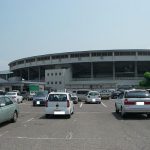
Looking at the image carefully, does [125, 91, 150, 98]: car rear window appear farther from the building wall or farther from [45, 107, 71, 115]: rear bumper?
the building wall

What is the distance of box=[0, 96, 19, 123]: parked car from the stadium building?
3736 inches

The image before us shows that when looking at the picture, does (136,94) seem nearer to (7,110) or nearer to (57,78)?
(7,110)

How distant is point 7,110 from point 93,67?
11029 centimetres

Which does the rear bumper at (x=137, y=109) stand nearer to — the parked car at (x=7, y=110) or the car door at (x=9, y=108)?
the parked car at (x=7, y=110)

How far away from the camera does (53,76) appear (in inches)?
4808

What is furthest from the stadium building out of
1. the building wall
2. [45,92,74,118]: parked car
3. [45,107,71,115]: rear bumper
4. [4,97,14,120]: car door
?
[4,97,14,120]: car door

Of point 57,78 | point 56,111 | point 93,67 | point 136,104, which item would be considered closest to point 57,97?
point 56,111

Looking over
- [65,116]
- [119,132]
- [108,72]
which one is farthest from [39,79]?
[119,132]

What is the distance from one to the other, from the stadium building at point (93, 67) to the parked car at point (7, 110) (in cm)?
9489

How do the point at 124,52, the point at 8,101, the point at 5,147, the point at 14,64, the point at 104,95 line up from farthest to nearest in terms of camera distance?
1. the point at 14,64
2. the point at 124,52
3. the point at 104,95
4. the point at 8,101
5. the point at 5,147

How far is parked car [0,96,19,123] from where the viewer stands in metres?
17.0

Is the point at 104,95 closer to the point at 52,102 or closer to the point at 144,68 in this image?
the point at 52,102

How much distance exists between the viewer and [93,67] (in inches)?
5017

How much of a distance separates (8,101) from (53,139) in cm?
635
